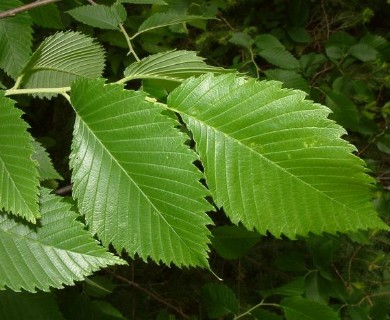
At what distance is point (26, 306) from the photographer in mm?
1052

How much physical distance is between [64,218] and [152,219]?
0.17 meters

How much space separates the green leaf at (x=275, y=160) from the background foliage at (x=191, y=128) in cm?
2

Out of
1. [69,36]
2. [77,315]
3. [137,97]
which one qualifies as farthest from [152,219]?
[77,315]

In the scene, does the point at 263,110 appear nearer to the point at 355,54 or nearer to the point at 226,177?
the point at 226,177

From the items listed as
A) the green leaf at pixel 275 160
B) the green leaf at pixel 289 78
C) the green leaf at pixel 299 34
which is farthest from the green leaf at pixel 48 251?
the green leaf at pixel 299 34

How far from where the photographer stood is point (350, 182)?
56cm

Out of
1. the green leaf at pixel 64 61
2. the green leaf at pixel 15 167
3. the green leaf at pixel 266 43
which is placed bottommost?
the green leaf at pixel 266 43

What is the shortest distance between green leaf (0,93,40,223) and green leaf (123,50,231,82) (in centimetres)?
17

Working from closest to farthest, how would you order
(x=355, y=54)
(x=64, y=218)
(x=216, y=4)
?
(x=64, y=218)
(x=216, y=4)
(x=355, y=54)

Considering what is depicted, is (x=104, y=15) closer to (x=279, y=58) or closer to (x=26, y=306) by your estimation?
(x=26, y=306)

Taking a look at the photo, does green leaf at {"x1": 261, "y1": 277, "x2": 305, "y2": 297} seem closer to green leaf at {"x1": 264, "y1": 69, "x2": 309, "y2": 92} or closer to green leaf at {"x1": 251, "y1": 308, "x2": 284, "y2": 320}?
green leaf at {"x1": 251, "y1": 308, "x2": 284, "y2": 320}

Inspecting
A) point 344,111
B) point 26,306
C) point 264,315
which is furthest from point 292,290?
point 26,306

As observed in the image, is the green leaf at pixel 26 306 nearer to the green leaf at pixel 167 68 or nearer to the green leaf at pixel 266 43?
the green leaf at pixel 167 68

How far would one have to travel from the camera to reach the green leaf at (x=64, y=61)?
746mm
